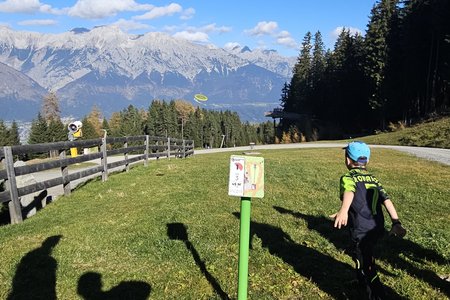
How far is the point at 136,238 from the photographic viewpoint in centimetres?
698

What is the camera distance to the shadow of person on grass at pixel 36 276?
16.1ft

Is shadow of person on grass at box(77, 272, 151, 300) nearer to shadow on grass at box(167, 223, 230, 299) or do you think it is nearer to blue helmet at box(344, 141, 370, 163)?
shadow on grass at box(167, 223, 230, 299)

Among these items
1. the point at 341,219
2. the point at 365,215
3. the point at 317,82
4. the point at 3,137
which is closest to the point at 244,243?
the point at 341,219

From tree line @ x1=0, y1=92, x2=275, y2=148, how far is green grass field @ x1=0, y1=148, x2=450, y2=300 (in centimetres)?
8468

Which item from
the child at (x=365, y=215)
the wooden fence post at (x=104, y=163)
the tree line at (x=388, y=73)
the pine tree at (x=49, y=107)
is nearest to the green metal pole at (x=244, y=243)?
the child at (x=365, y=215)

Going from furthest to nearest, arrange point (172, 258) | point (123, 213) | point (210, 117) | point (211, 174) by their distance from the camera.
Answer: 1. point (210, 117)
2. point (211, 174)
3. point (123, 213)
4. point (172, 258)

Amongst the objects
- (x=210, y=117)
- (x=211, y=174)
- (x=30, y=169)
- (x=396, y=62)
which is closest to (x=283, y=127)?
(x=396, y=62)

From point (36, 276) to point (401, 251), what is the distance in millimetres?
5450

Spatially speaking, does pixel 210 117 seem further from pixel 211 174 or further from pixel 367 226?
pixel 367 226

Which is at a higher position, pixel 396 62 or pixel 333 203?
pixel 396 62

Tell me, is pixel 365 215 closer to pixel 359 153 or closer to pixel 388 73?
pixel 359 153

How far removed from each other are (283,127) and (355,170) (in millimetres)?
93057

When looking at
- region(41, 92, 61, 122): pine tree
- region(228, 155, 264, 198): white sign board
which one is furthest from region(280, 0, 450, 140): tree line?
region(41, 92, 61, 122): pine tree

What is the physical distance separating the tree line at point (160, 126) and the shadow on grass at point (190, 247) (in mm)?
86339
